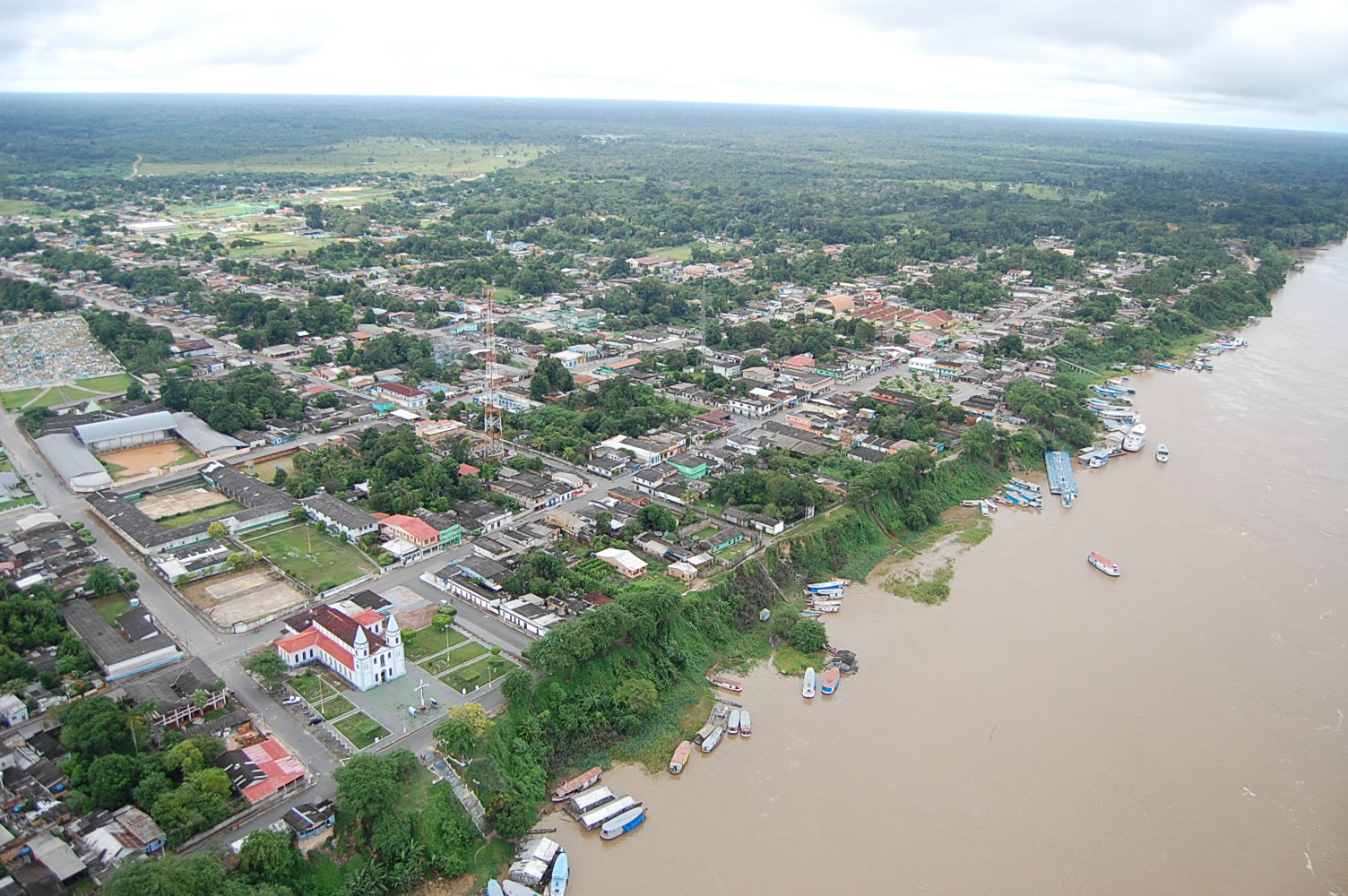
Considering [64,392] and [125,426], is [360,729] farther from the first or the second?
[64,392]

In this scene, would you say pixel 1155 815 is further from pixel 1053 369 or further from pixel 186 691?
pixel 1053 369

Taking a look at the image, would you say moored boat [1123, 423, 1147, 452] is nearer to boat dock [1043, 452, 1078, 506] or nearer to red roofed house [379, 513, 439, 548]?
boat dock [1043, 452, 1078, 506]

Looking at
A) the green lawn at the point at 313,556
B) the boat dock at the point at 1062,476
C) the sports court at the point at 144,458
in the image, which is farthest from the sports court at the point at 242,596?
the boat dock at the point at 1062,476

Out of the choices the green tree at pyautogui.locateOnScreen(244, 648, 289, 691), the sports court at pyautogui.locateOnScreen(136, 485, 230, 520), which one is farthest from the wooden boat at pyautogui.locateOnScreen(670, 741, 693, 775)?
the sports court at pyautogui.locateOnScreen(136, 485, 230, 520)

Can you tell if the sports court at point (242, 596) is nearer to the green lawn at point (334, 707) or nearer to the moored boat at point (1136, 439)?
the green lawn at point (334, 707)

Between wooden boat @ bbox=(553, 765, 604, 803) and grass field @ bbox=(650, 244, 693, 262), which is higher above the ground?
grass field @ bbox=(650, 244, 693, 262)

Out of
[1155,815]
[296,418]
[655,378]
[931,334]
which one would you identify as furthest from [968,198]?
[1155,815]
